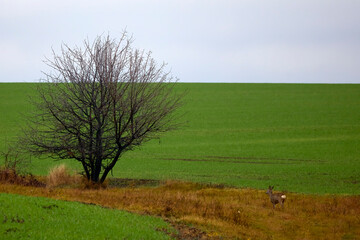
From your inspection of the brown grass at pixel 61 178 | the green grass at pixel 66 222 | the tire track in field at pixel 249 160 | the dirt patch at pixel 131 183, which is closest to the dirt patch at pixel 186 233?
the green grass at pixel 66 222

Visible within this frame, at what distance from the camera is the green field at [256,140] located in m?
30.3

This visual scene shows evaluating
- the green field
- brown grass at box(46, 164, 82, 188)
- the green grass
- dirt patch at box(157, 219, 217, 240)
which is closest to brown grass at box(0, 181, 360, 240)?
dirt patch at box(157, 219, 217, 240)

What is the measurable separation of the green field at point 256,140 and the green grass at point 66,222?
539 inches

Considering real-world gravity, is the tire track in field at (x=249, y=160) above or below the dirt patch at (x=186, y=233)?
below

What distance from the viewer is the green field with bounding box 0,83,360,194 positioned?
30302 mm

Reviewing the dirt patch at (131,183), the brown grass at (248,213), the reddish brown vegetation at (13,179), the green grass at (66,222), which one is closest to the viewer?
the green grass at (66,222)

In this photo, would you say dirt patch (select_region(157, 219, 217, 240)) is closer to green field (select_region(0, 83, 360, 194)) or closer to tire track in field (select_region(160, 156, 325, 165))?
green field (select_region(0, 83, 360, 194))

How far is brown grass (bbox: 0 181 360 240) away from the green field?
550 cm

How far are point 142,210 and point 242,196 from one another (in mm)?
6729

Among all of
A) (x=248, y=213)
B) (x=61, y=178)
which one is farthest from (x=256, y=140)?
(x=248, y=213)

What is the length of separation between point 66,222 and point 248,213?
7.31m

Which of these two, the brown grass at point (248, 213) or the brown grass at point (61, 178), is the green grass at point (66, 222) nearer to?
the brown grass at point (248, 213)

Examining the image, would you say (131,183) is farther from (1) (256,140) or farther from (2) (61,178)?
(1) (256,140)

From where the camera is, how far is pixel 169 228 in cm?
1395
